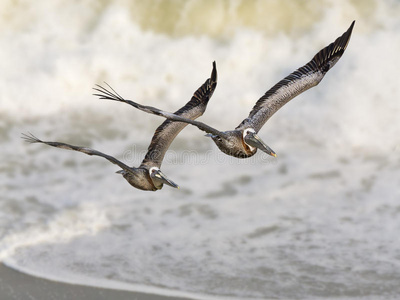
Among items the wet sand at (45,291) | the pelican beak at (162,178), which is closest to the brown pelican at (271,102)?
the pelican beak at (162,178)

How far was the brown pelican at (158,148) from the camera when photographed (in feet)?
58.1

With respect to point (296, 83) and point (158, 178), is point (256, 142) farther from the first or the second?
point (296, 83)

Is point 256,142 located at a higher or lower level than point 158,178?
higher

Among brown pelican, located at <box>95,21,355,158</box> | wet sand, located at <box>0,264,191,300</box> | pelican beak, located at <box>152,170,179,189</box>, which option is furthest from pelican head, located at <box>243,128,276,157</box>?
wet sand, located at <box>0,264,191,300</box>

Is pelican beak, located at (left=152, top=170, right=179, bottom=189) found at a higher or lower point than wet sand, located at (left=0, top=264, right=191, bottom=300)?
lower

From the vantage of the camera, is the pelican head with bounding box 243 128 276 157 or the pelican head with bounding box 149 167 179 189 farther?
the pelican head with bounding box 149 167 179 189

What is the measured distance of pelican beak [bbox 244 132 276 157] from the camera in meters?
18.2

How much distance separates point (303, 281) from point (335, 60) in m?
25.2

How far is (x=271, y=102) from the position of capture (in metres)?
20.6

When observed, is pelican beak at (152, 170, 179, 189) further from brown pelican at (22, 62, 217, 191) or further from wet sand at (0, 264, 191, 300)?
wet sand at (0, 264, 191, 300)

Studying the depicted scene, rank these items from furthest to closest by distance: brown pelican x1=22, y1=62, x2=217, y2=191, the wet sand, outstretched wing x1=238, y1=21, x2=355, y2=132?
the wet sand, outstretched wing x1=238, y1=21, x2=355, y2=132, brown pelican x1=22, y1=62, x2=217, y2=191

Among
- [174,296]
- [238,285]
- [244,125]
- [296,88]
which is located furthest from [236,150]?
[238,285]

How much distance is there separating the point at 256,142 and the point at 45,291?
73.1ft

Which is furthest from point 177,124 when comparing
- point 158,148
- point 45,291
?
point 45,291
